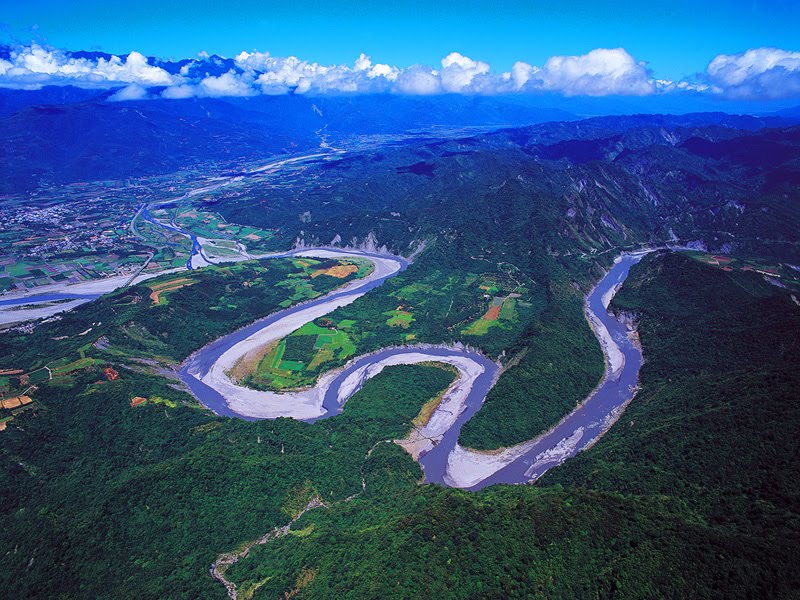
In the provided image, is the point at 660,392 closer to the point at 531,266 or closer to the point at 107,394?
the point at 531,266

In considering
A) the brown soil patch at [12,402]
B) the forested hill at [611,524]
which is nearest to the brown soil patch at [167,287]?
the brown soil patch at [12,402]

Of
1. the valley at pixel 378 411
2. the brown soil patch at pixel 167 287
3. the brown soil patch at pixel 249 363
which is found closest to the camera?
the valley at pixel 378 411

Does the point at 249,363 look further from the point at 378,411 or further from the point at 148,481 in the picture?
the point at 148,481

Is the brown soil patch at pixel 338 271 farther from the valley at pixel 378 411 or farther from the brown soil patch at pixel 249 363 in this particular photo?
the brown soil patch at pixel 249 363

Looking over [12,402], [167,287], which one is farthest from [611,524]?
[167,287]

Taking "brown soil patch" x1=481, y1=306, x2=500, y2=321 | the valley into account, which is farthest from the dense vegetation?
"brown soil patch" x1=481, y1=306, x2=500, y2=321

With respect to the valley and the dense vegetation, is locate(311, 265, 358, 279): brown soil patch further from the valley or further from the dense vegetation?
the dense vegetation
